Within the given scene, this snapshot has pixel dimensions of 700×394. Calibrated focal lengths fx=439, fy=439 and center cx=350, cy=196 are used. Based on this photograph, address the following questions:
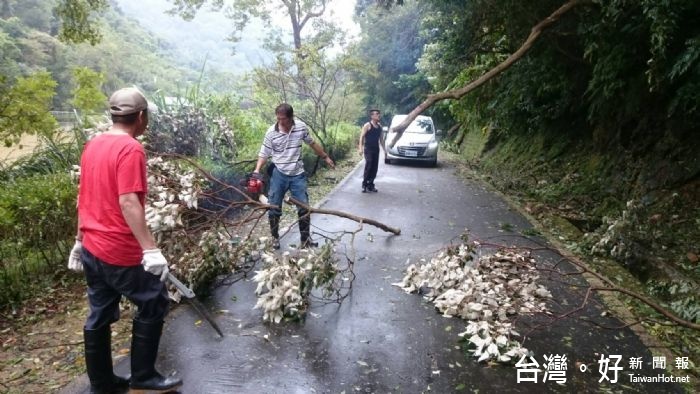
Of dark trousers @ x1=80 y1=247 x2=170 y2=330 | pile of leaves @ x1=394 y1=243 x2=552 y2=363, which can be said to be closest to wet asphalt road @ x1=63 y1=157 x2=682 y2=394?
pile of leaves @ x1=394 y1=243 x2=552 y2=363

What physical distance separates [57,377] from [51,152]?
4.04 m

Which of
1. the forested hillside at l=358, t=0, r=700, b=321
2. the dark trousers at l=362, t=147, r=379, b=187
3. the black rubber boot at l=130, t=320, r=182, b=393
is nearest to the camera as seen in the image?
the black rubber boot at l=130, t=320, r=182, b=393

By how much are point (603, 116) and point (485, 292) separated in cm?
647

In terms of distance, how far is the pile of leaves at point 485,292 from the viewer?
3576 millimetres

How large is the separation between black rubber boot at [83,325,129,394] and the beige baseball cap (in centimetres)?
142

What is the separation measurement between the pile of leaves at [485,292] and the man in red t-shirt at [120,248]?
2389mm

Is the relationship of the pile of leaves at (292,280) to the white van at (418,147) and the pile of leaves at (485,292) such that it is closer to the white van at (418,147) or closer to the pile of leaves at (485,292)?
the pile of leaves at (485,292)

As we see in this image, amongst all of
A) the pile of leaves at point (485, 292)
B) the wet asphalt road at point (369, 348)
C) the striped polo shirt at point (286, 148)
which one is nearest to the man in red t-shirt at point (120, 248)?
the wet asphalt road at point (369, 348)

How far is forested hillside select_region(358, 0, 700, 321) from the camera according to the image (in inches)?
213

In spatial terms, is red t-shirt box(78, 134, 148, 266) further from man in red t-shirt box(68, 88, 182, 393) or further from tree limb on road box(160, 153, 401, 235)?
tree limb on road box(160, 153, 401, 235)

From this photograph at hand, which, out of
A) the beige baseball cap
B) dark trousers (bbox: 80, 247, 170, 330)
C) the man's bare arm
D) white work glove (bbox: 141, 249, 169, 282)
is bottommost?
dark trousers (bbox: 80, 247, 170, 330)

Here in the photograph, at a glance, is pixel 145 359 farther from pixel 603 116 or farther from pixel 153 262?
pixel 603 116

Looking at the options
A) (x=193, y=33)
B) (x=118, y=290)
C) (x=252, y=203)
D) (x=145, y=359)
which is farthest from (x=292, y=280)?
(x=193, y=33)

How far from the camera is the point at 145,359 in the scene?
2.88m
